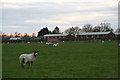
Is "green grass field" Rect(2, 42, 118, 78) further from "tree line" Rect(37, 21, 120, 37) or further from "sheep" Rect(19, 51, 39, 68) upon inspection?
"tree line" Rect(37, 21, 120, 37)

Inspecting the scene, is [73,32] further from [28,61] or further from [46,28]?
[28,61]

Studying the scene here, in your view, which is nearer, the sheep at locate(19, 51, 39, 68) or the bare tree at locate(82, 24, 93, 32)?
the sheep at locate(19, 51, 39, 68)

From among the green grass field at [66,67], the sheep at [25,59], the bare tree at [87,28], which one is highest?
the bare tree at [87,28]

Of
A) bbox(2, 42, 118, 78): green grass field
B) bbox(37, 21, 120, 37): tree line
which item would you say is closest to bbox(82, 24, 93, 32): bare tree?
bbox(37, 21, 120, 37): tree line

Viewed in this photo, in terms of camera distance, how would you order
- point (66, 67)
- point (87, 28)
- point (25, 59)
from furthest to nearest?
1. point (87, 28)
2. point (66, 67)
3. point (25, 59)

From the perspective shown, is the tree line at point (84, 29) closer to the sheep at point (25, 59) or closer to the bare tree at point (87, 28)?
the bare tree at point (87, 28)

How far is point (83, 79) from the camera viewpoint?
11203mm

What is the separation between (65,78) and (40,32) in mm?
149000

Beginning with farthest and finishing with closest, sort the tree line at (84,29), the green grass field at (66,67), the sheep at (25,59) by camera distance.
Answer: the tree line at (84,29)
the sheep at (25,59)
the green grass field at (66,67)

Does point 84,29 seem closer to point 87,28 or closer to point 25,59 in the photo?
point 87,28

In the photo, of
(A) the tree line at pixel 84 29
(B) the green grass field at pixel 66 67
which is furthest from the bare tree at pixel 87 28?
(B) the green grass field at pixel 66 67

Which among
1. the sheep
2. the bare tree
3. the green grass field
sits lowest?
the green grass field

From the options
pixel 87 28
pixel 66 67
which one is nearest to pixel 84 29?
pixel 87 28

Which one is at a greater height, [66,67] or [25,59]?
[25,59]
